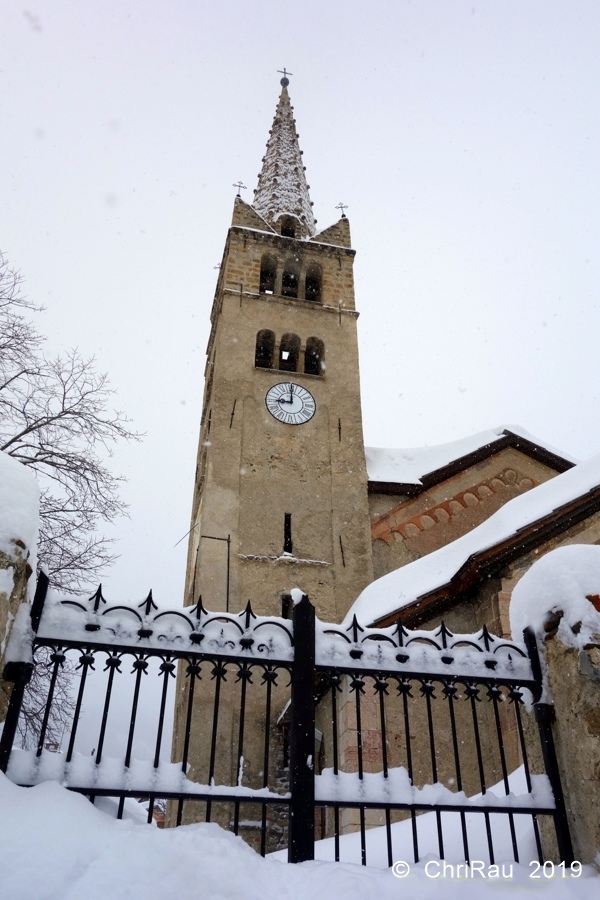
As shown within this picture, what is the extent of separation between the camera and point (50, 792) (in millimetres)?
3326

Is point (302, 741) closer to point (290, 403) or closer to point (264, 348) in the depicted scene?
point (290, 403)

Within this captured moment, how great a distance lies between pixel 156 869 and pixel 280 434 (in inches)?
596

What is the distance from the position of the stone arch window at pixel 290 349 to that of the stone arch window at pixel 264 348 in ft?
0.98

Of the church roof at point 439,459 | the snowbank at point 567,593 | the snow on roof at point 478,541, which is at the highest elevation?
the church roof at point 439,459

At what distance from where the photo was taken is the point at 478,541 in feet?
38.6

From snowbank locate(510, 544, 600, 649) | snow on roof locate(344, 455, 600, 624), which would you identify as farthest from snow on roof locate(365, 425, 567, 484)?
snowbank locate(510, 544, 600, 649)

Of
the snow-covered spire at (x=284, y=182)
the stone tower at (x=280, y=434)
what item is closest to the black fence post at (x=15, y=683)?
the stone tower at (x=280, y=434)

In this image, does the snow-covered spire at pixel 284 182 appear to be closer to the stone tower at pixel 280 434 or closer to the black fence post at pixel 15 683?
the stone tower at pixel 280 434

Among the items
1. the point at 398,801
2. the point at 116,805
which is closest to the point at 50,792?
the point at 116,805

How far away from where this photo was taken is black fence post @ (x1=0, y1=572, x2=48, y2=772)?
3.48 metres

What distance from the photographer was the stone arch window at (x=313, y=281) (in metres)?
21.5

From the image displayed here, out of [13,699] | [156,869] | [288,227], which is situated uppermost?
[288,227]

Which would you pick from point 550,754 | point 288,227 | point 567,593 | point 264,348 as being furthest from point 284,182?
point 550,754

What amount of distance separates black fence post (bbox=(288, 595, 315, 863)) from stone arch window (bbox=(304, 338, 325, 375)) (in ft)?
52.9
